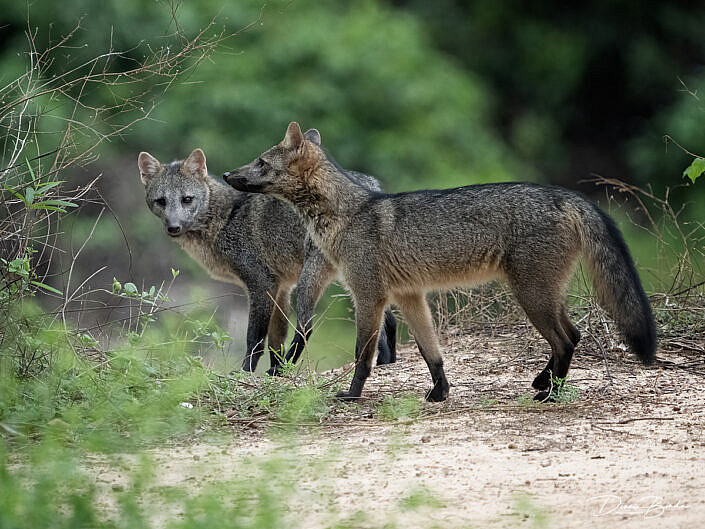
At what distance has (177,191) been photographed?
Result: 7.46 m

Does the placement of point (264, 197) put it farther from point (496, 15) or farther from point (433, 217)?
point (496, 15)

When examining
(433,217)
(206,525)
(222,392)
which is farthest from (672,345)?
(206,525)

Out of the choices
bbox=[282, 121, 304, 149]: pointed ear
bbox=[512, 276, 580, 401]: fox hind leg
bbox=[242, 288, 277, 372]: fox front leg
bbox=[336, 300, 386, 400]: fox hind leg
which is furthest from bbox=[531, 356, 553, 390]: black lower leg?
bbox=[242, 288, 277, 372]: fox front leg

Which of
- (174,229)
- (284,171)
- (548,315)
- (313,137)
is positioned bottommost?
(548,315)

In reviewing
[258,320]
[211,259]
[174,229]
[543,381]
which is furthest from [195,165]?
[543,381]

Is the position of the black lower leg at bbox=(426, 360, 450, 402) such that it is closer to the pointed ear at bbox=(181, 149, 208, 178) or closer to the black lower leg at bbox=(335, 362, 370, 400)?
the black lower leg at bbox=(335, 362, 370, 400)

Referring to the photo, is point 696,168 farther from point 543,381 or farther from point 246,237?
point 246,237

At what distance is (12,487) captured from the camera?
3.30 meters

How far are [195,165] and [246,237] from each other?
73 centimetres

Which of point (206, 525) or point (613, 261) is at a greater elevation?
point (613, 261)

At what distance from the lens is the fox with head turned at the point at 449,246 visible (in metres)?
5.37

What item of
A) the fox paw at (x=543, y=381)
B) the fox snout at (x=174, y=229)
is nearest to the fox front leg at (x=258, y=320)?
the fox snout at (x=174, y=229)

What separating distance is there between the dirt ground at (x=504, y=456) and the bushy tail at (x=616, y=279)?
41cm

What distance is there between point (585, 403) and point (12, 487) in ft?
9.98
